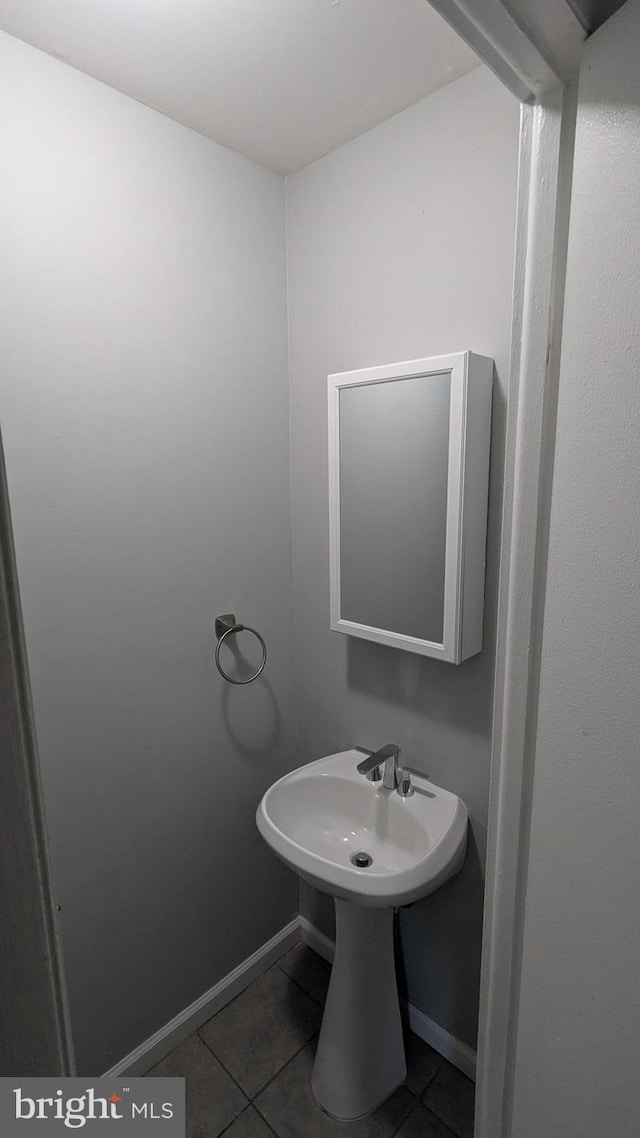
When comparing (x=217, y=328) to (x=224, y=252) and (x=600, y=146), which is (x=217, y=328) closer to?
(x=224, y=252)

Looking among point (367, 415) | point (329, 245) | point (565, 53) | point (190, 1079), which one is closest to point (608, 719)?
point (565, 53)

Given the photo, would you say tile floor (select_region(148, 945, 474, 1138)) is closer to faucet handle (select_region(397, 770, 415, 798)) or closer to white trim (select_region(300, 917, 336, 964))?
white trim (select_region(300, 917, 336, 964))

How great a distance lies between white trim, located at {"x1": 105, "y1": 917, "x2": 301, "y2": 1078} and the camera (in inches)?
55.7

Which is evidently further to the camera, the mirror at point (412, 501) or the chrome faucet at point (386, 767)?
the chrome faucet at point (386, 767)

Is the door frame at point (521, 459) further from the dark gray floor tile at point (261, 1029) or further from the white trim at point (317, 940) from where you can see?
the white trim at point (317, 940)

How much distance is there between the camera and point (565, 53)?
575 mm

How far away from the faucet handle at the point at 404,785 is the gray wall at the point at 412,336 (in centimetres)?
6

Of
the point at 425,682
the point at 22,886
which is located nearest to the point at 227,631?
the point at 425,682

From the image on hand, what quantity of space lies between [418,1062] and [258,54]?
2494 millimetres

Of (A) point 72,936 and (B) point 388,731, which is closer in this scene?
(A) point 72,936

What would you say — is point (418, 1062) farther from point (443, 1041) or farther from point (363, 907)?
point (363, 907)

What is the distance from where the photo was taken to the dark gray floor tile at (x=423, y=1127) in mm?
1288

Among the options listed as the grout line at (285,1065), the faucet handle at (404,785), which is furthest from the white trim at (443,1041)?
the faucet handle at (404,785)

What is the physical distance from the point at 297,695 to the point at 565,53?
63.0 inches
